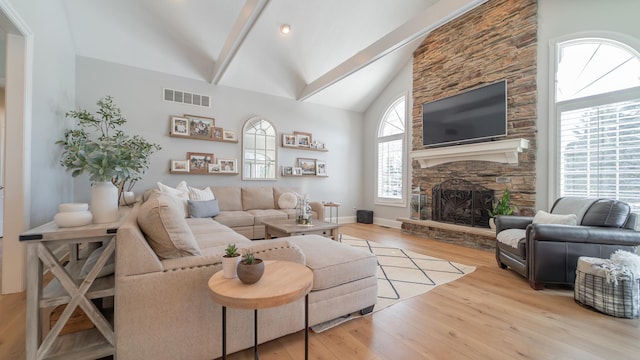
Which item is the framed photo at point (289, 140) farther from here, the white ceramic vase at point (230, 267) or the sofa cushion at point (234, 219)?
the white ceramic vase at point (230, 267)

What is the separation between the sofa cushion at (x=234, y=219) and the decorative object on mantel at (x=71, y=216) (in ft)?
8.62

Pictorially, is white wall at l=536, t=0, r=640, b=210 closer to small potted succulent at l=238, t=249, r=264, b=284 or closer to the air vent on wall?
small potted succulent at l=238, t=249, r=264, b=284

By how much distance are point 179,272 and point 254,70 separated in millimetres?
4473

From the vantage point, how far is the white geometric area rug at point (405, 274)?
2.30 m

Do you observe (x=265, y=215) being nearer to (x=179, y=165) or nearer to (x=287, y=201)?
(x=287, y=201)

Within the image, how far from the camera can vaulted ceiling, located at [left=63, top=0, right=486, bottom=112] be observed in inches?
145

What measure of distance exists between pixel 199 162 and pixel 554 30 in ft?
19.2

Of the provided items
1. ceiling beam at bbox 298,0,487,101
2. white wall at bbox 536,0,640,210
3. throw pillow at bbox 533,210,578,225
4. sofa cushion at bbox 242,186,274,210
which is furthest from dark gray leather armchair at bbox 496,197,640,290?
sofa cushion at bbox 242,186,274,210

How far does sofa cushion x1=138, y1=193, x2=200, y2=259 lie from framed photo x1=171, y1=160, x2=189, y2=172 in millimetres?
3333

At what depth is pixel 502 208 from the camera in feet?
12.7

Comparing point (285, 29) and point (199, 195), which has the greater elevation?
point (285, 29)

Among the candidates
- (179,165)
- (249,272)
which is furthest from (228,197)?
(249,272)

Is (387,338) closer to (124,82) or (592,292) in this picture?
(592,292)

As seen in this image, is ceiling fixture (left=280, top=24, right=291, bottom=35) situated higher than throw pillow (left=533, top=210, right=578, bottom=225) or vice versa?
ceiling fixture (left=280, top=24, right=291, bottom=35)
